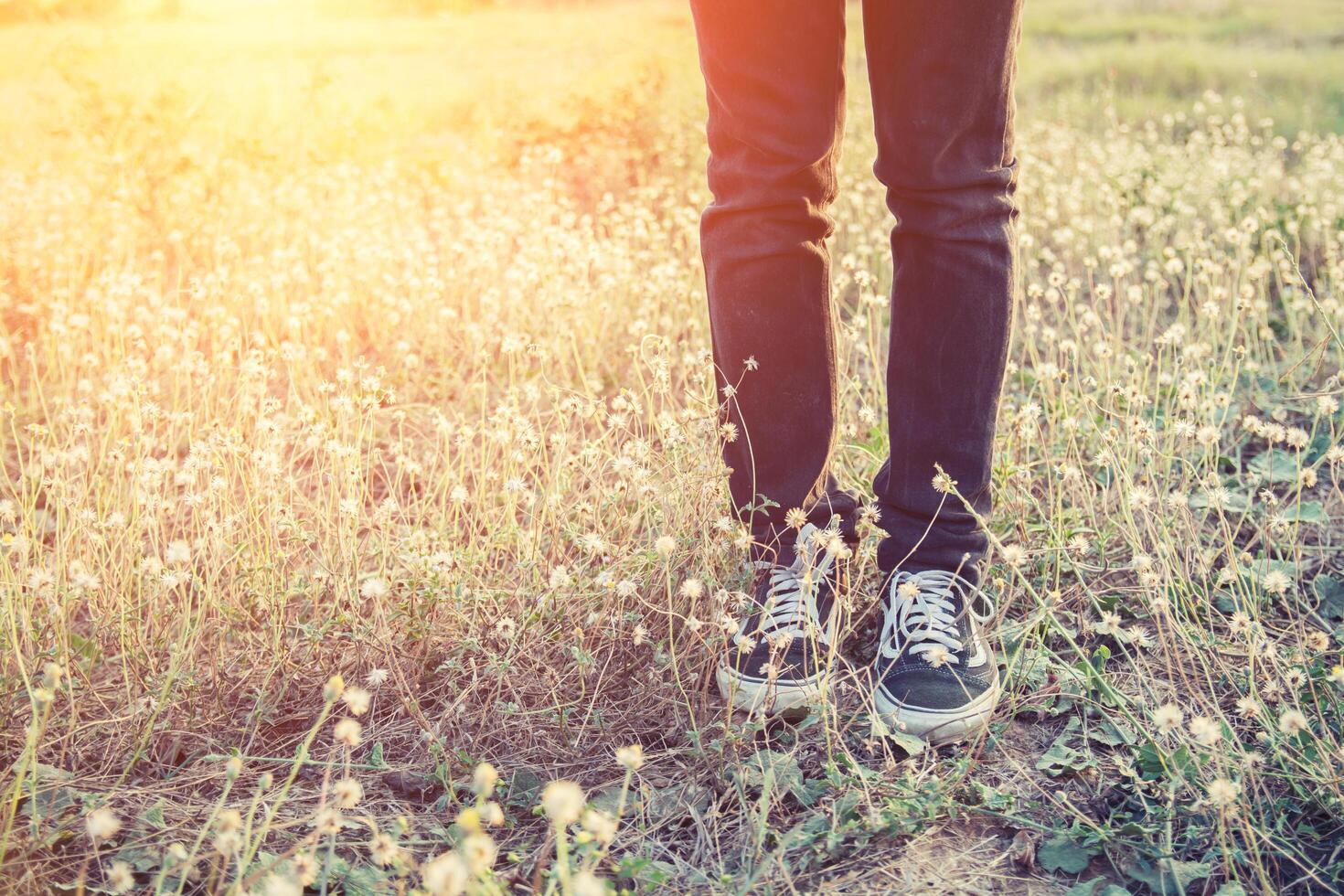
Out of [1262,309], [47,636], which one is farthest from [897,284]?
[1262,309]

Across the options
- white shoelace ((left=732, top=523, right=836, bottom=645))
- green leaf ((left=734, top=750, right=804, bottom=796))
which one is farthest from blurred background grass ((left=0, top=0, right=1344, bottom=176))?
green leaf ((left=734, top=750, right=804, bottom=796))

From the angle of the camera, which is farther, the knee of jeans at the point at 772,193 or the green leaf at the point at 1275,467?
the green leaf at the point at 1275,467

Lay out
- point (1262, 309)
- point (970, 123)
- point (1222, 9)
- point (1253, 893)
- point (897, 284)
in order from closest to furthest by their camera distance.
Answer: point (1253, 893), point (970, 123), point (897, 284), point (1262, 309), point (1222, 9)

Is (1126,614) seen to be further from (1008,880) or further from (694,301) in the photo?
(694,301)

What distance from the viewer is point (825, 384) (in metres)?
1.74

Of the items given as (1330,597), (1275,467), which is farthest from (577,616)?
(1275,467)

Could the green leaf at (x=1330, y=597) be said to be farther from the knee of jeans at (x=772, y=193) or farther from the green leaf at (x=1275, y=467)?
the knee of jeans at (x=772, y=193)

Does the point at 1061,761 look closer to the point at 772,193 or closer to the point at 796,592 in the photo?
the point at 796,592

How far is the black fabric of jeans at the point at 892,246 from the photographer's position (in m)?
1.54

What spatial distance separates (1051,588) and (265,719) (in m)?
1.40

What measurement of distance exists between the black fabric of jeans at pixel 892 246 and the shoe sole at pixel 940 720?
239 millimetres

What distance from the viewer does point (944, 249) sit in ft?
5.33

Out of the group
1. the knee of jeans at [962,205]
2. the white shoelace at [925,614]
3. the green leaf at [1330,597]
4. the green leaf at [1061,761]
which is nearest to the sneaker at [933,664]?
the white shoelace at [925,614]

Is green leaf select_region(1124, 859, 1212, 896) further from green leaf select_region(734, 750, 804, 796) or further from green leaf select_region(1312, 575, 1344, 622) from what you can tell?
green leaf select_region(1312, 575, 1344, 622)
